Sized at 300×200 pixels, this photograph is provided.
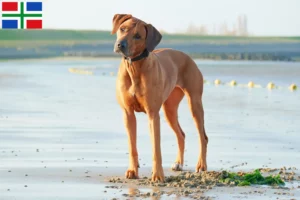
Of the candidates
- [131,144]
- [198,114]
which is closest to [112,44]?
[198,114]

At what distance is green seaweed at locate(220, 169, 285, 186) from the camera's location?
1136 centimetres

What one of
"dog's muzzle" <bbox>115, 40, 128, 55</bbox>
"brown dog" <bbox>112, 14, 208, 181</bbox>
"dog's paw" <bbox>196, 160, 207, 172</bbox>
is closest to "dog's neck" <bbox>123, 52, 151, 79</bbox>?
"brown dog" <bbox>112, 14, 208, 181</bbox>

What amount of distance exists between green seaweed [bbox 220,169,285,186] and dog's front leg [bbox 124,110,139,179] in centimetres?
101

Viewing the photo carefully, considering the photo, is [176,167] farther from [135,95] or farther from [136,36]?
[136,36]

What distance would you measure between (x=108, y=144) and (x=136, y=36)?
149 inches

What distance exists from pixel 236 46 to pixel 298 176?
79.8 m

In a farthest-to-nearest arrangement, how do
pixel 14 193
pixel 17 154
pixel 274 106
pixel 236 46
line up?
pixel 236 46
pixel 274 106
pixel 17 154
pixel 14 193

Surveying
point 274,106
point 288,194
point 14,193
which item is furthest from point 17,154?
point 274,106

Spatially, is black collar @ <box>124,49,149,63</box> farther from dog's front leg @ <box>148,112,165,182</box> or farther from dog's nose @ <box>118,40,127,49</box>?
dog's front leg @ <box>148,112,165,182</box>

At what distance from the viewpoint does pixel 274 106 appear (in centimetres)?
2259

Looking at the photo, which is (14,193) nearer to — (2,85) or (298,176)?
(298,176)

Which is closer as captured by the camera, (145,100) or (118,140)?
(145,100)

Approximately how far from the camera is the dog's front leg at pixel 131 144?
38.7ft

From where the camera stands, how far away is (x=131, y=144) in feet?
39.4
